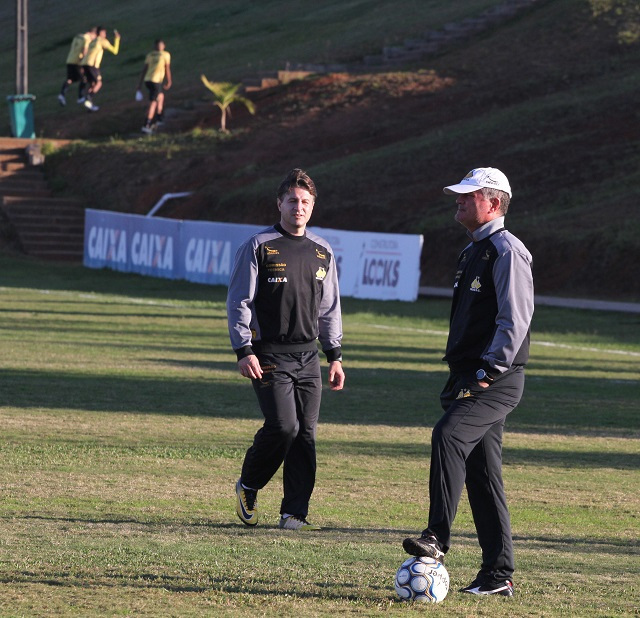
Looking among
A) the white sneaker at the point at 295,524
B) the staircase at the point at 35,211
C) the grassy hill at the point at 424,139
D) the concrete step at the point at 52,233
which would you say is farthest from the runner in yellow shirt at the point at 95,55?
the white sneaker at the point at 295,524

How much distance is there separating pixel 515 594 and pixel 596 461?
514cm

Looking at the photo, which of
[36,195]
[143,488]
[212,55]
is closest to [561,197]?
[36,195]

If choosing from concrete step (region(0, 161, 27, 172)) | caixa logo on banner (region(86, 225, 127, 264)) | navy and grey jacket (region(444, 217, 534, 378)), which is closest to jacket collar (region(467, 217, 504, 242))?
navy and grey jacket (region(444, 217, 534, 378))

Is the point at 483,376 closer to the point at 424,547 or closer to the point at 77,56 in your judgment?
the point at 424,547

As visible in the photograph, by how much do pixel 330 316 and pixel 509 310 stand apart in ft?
7.17

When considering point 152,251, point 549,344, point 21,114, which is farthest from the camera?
point 21,114

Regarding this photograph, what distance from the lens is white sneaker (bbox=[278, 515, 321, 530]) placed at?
844 cm

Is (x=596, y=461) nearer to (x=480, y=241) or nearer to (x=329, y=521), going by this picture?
(x=329, y=521)

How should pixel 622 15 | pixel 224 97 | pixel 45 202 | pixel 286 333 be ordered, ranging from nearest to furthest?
pixel 286 333, pixel 45 202, pixel 224 97, pixel 622 15

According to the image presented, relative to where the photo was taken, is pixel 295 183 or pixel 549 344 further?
pixel 549 344

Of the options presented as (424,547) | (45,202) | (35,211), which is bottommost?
(424,547)

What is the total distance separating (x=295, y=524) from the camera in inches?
333

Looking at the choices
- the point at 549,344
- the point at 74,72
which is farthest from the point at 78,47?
the point at 549,344

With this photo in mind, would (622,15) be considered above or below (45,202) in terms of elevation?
above
